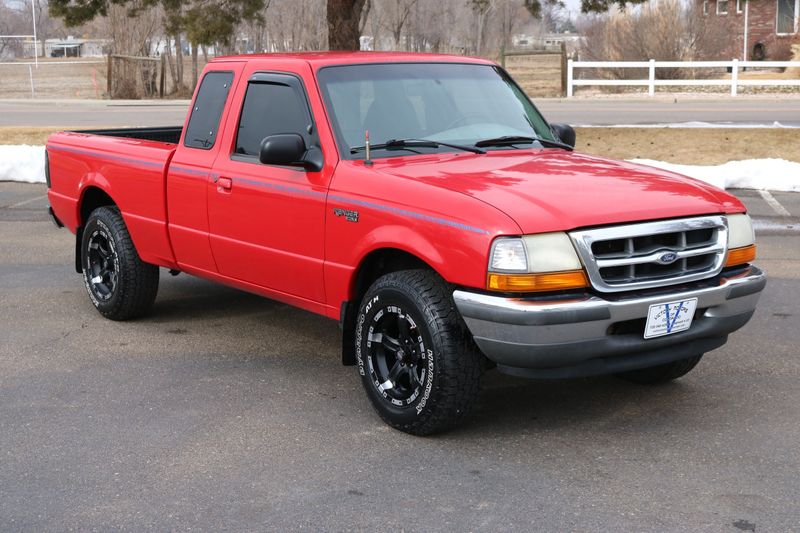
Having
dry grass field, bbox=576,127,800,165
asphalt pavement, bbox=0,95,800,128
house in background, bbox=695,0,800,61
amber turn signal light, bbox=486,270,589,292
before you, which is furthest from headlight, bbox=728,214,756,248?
house in background, bbox=695,0,800,61

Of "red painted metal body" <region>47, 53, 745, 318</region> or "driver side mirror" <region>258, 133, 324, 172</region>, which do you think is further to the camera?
"driver side mirror" <region>258, 133, 324, 172</region>

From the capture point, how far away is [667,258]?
4.87 metres

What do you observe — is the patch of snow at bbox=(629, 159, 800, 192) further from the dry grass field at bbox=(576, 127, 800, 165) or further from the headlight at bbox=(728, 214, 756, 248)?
the headlight at bbox=(728, 214, 756, 248)

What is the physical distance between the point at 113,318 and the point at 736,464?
4.49 m

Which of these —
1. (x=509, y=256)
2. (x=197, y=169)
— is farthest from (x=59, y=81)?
(x=509, y=256)

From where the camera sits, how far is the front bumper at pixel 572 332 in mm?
4621

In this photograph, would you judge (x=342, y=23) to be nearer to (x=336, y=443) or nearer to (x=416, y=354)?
(x=416, y=354)

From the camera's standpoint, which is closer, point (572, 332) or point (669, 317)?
point (572, 332)

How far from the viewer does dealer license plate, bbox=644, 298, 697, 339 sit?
190 inches

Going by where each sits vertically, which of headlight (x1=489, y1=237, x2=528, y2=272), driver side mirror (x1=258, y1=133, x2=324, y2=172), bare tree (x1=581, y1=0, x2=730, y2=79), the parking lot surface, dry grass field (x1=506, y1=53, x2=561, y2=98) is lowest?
the parking lot surface

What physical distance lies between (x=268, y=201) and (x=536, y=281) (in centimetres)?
189

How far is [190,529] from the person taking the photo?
4.16 metres

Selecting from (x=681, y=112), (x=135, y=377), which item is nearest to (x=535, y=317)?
(x=135, y=377)

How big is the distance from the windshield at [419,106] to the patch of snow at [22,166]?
35.2 ft
